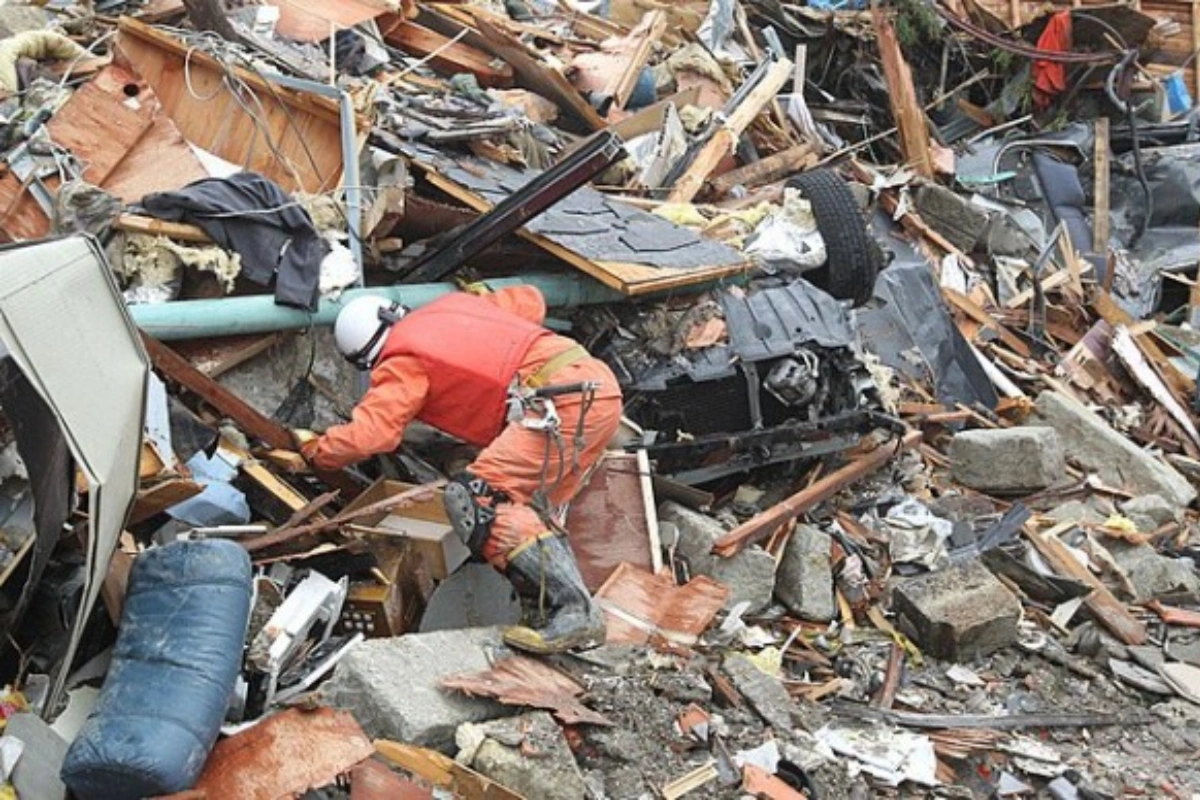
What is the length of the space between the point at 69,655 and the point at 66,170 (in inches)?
124

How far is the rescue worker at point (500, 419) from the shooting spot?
18.4ft

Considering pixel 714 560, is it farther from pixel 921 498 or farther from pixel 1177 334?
pixel 1177 334

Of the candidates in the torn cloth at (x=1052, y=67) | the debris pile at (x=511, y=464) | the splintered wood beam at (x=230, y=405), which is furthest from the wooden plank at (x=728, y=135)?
the torn cloth at (x=1052, y=67)

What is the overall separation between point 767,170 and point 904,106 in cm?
312

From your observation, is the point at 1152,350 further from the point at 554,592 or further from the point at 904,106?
the point at 554,592

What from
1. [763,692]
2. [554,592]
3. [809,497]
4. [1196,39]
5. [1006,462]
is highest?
[554,592]

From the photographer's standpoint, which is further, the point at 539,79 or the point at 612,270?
the point at 539,79

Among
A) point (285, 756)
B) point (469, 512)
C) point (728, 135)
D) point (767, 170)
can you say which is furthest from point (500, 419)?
point (767, 170)

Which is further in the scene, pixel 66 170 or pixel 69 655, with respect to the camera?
pixel 66 170

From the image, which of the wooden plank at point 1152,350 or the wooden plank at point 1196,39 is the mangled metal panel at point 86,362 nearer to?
the wooden plank at point 1152,350

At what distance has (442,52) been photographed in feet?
31.2

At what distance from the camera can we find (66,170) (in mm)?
6508

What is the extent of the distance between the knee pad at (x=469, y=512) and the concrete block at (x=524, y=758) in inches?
37.5

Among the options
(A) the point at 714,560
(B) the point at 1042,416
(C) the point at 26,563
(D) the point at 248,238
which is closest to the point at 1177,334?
(B) the point at 1042,416
